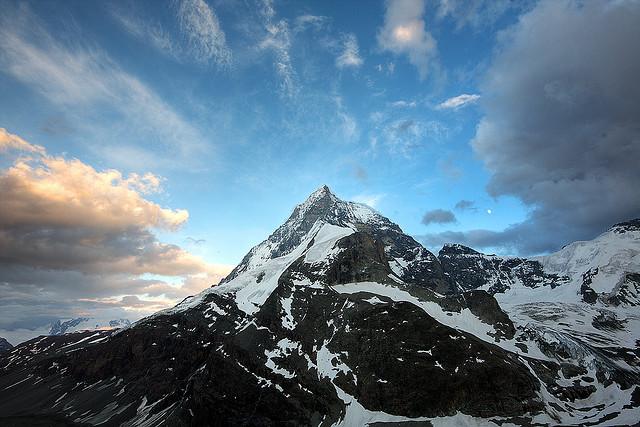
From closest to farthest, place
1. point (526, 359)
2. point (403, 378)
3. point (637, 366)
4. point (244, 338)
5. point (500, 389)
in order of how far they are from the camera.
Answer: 1. point (500, 389)
2. point (403, 378)
3. point (526, 359)
4. point (637, 366)
5. point (244, 338)

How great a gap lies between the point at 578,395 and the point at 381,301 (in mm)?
76410

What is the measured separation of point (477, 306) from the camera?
186500 millimetres

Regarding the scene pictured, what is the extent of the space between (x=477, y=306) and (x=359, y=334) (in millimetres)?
63800

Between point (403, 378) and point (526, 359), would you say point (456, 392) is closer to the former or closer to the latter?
point (403, 378)

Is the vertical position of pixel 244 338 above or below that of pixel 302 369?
above

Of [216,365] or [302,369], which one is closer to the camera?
[302,369]

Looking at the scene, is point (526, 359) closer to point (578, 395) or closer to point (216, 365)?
point (578, 395)

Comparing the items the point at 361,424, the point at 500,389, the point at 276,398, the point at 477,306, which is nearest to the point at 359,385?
the point at 361,424

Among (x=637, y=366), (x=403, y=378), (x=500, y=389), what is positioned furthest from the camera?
(x=637, y=366)

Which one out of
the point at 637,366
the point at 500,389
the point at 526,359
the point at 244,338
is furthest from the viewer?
the point at 244,338

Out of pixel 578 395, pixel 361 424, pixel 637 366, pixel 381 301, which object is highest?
pixel 381 301

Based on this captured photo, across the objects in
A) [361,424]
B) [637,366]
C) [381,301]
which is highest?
[381,301]

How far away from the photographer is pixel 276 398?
14688cm

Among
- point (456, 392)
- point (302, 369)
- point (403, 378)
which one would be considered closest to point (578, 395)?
point (456, 392)
